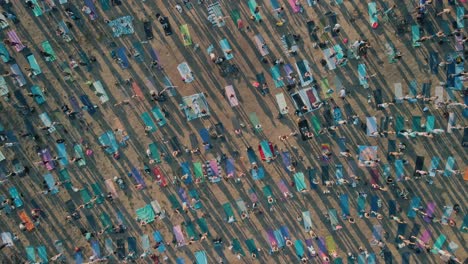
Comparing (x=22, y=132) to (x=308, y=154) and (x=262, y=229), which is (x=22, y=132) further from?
(x=308, y=154)

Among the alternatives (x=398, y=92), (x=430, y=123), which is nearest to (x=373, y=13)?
(x=398, y=92)

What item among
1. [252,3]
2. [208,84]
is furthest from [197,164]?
[252,3]

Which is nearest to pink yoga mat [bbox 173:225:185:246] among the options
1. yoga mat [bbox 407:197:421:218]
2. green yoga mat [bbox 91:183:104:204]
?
green yoga mat [bbox 91:183:104:204]

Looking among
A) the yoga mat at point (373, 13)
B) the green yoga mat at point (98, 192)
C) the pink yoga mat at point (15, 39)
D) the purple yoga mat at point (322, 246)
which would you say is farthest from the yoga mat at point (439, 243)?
the pink yoga mat at point (15, 39)

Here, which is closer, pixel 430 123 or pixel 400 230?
pixel 430 123

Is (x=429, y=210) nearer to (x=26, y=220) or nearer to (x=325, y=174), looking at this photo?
(x=325, y=174)
